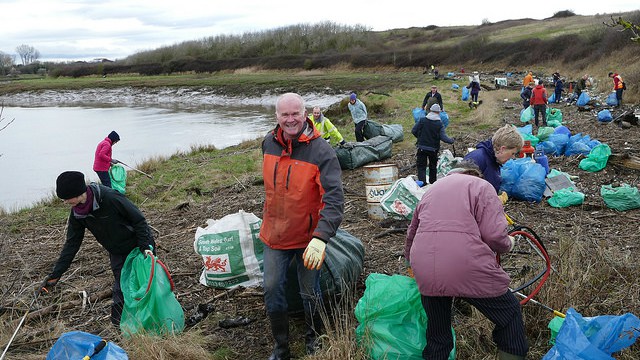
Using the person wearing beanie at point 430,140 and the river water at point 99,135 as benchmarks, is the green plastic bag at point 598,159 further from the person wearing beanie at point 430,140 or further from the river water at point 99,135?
the river water at point 99,135

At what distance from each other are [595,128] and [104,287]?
10.8 m

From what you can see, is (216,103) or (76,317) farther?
(216,103)

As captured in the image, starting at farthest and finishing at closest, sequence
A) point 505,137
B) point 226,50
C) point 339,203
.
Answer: point 226,50
point 505,137
point 339,203

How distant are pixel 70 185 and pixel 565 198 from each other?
5.27 meters

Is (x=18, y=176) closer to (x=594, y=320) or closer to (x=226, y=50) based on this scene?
(x=594, y=320)

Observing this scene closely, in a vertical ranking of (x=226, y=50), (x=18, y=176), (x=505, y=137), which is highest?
(x=226, y=50)

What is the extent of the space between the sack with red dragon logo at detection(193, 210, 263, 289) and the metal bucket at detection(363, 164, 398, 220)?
1975 mm

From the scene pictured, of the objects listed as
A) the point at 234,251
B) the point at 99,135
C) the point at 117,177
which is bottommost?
the point at 99,135

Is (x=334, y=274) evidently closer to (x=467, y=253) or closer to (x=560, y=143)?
(x=467, y=253)

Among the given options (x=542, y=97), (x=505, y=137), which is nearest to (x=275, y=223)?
(x=505, y=137)

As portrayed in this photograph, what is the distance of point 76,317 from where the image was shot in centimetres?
442

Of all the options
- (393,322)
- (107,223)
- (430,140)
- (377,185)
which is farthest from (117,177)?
(393,322)

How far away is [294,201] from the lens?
10.7 ft

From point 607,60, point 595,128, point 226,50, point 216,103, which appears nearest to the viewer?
point 595,128
